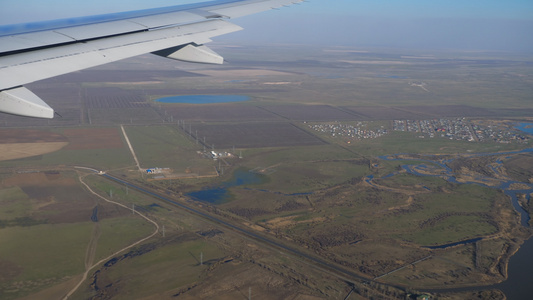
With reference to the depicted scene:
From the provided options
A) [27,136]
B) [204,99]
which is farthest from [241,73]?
[27,136]

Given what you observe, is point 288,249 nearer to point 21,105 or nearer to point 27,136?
point 21,105

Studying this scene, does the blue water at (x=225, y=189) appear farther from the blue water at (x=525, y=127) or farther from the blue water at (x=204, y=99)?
the blue water at (x=525, y=127)

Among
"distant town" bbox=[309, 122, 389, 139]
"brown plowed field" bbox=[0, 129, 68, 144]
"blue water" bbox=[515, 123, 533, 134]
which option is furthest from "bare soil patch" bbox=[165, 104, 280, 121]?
"blue water" bbox=[515, 123, 533, 134]

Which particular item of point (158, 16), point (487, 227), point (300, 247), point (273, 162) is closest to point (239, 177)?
point (273, 162)

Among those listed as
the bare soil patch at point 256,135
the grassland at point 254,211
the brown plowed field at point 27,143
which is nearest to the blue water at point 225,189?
the grassland at point 254,211

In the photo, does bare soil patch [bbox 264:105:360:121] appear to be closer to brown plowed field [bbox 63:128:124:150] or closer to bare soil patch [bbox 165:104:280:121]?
bare soil patch [bbox 165:104:280:121]
